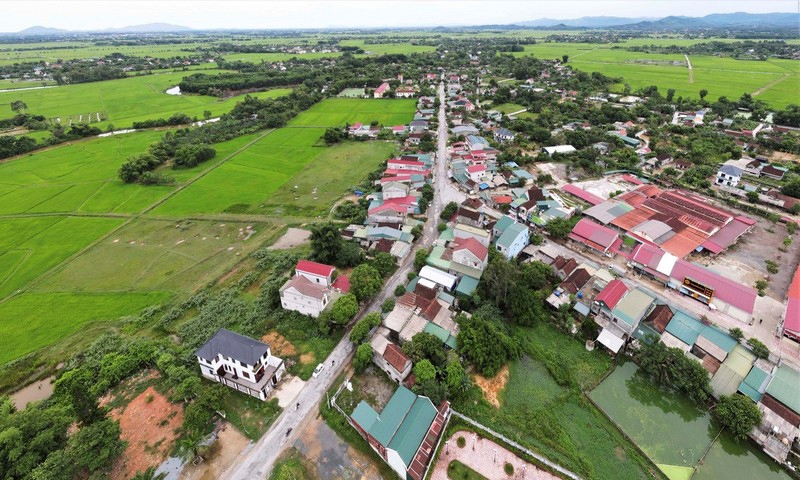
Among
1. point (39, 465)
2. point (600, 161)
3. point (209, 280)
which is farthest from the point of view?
point (600, 161)

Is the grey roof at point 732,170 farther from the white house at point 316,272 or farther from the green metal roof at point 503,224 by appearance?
the white house at point 316,272

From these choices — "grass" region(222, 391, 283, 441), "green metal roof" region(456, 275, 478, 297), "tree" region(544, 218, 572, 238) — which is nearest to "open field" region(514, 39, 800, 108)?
"tree" region(544, 218, 572, 238)

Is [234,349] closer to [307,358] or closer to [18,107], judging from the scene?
[307,358]

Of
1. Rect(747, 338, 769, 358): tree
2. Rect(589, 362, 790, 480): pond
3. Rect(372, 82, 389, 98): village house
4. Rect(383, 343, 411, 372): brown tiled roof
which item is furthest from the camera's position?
Rect(372, 82, 389, 98): village house

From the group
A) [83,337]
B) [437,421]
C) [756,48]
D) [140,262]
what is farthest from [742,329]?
[756,48]

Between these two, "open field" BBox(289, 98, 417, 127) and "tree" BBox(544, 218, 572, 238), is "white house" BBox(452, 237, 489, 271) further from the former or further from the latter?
"open field" BBox(289, 98, 417, 127)

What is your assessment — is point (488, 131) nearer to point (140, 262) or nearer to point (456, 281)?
point (456, 281)
